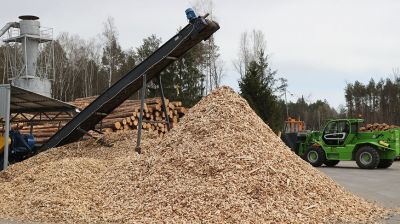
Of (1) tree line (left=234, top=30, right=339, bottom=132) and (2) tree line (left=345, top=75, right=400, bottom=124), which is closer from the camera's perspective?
(1) tree line (left=234, top=30, right=339, bottom=132)

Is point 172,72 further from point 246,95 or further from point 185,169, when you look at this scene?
point 185,169

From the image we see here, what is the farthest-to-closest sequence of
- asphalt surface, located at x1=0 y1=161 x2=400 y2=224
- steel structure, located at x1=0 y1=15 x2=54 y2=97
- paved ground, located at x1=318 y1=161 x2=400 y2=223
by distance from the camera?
steel structure, located at x1=0 y1=15 x2=54 y2=97 < paved ground, located at x1=318 y1=161 x2=400 y2=223 < asphalt surface, located at x1=0 y1=161 x2=400 y2=224

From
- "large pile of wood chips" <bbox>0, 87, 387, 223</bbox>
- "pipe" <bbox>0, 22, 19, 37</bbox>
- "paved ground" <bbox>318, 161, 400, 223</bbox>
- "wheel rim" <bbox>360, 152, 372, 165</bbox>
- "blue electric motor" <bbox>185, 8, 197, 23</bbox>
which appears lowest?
"paved ground" <bbox>318, 161, 400, 223</bbox>

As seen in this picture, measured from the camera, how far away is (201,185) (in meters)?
8.17

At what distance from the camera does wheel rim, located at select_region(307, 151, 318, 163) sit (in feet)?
65.9

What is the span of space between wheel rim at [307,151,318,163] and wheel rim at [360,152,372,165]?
195 centimetres

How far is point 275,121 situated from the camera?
3078cm

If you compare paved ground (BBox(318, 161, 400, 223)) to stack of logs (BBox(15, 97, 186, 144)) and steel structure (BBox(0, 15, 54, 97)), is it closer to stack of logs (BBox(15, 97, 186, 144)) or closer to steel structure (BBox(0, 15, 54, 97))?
stack of logs (BBox(15, 97, 186, 144))

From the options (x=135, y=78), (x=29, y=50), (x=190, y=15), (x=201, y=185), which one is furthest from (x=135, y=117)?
(x=29, y=50)

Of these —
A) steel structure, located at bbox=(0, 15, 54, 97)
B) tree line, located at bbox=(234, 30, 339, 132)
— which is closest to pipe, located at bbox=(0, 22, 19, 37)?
steel structure, located at bbox=(0, 15, 54, 97)

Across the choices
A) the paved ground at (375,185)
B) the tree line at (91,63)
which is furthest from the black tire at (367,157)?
the tree line at (91,63)

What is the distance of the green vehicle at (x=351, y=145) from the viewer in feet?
61.4

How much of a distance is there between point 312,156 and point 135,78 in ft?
32.5

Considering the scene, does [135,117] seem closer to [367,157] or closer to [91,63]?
[367,157]
